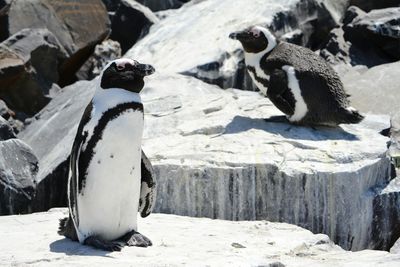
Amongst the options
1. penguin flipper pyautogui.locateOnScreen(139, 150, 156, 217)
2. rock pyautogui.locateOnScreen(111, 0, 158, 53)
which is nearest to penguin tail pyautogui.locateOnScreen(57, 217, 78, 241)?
penguin flipper pyautogui.locateOnScreen(139, 150, 156, 217)

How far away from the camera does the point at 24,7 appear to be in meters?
12.7

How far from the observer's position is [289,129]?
8.76 meters

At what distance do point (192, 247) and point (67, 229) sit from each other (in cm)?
83

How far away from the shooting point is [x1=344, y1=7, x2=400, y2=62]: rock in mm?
12891

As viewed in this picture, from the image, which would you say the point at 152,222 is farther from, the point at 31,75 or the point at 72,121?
the point at 31,75

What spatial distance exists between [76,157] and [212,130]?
284 centimetres

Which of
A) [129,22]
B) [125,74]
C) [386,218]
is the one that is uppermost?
[125,74]

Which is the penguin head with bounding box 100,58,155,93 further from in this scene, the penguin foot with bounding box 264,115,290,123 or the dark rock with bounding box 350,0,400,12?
the dark rock with bounding box 350,0,400,12

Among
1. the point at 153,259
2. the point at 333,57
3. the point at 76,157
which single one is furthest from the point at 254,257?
the point at 333,57

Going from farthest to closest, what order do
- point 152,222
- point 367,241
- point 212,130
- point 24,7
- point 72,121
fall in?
point 24,7 → point 72,121 → point 212,130 → point 367,241 → point 152,222

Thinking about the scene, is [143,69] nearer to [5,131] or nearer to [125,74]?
[125,74]

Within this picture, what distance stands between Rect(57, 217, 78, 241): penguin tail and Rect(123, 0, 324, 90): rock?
4921mm

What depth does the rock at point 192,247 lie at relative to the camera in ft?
18.8

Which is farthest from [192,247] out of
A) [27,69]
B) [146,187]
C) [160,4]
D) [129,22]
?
[160,4]
